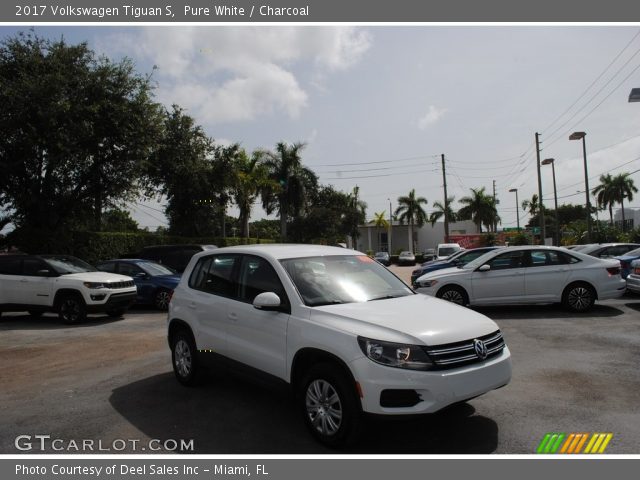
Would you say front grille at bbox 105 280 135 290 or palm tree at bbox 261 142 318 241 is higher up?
palm tree at bbox 261 142 318 241

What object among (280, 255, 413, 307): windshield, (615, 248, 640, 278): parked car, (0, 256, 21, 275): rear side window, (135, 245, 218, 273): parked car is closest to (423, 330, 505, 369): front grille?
(280, 255, 413, 307): windshield

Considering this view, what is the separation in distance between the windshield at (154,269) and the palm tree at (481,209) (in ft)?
225

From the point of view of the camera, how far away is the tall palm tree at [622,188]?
80.7 m

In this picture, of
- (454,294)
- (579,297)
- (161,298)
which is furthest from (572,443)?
(161,298)

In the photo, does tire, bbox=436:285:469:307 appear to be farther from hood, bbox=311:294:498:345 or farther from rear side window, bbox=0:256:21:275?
rear side window, bbox=0:256:21:275

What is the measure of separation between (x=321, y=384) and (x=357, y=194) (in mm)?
68704

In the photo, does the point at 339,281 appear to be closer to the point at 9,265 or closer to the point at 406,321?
the point at 406,321

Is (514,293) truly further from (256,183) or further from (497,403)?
(256,183)

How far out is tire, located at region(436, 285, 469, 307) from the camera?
11.7m

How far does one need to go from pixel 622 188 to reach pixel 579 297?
83134 mm

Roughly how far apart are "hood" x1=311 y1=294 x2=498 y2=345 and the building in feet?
246

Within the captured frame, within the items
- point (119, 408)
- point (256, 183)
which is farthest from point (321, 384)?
point (256, 183)

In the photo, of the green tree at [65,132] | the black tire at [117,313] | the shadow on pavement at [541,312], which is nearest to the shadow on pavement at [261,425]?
the shadow on pavement at [541,312]

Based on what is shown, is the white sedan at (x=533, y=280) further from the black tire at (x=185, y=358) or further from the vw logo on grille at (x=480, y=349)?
the vw logo on grille at (x=480, y=349)
